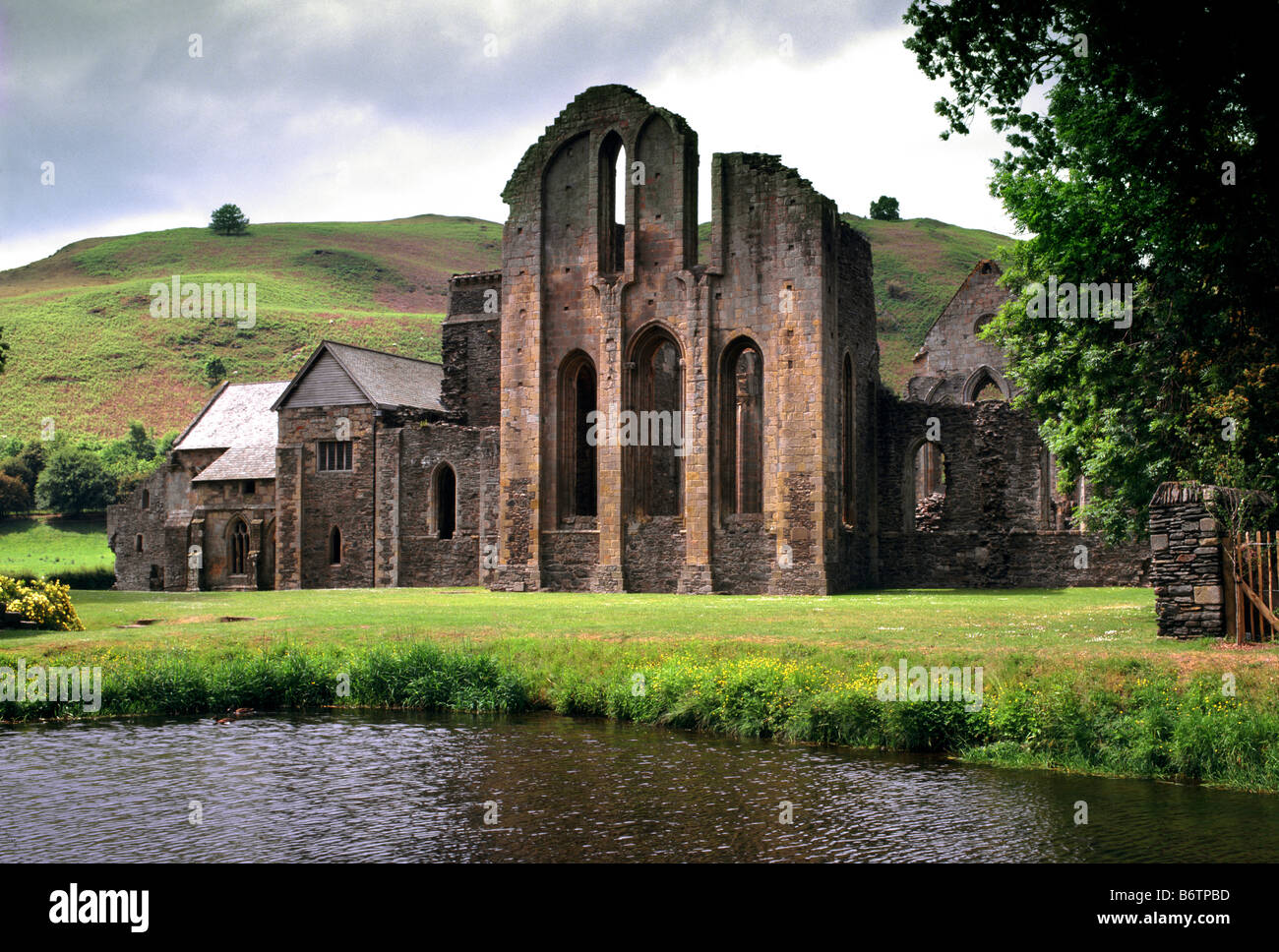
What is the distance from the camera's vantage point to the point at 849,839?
1063 cm

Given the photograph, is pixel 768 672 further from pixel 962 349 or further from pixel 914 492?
pixel 962 349

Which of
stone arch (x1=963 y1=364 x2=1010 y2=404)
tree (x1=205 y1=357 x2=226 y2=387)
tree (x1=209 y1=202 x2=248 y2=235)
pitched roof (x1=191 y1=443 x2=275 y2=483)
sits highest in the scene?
tree (x1=209 y1=202 x2=248 y2=235)

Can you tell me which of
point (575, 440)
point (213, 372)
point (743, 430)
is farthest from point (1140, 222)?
point (213, 372)

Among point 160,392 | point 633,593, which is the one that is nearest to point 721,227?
point 633,593

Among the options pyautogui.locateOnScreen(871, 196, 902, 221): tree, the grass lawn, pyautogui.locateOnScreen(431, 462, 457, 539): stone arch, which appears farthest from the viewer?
pyautogui.locateOnScreen(871, 196, 902, 221): tree

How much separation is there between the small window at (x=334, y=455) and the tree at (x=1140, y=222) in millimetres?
29371

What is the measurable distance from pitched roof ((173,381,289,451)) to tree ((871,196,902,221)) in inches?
3584

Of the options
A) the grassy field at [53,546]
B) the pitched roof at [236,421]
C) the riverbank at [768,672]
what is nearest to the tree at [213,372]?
the grassy field at [53,546]

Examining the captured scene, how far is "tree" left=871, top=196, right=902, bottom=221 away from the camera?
431 ft

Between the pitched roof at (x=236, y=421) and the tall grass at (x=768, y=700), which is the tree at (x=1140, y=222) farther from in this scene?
the pitched roof at (x=236, y=421)

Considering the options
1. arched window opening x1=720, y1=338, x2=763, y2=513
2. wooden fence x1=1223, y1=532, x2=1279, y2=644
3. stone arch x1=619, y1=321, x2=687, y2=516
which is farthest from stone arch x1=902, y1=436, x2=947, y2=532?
wooden fence x1=1223, y1=532, x2=1279, y2=644

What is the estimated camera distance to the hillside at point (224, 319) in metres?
Answer: 97.2

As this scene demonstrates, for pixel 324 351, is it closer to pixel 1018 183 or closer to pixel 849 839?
pixel 1018 183

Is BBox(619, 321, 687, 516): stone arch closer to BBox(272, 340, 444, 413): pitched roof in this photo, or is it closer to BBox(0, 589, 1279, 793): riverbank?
BBox(0, 589, 1279, 793): riverbank
